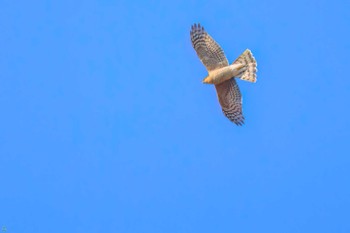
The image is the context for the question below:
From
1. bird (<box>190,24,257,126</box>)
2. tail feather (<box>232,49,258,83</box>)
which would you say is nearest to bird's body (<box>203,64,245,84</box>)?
bird (<box>190,24,257,126</box>)

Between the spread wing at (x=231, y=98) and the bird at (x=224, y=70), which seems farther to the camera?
the spread wing at (x=231, y=98)

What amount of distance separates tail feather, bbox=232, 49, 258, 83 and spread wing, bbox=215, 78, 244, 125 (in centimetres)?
17

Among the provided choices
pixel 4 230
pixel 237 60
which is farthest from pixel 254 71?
pixel 4 230

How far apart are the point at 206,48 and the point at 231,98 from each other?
0.82 meters

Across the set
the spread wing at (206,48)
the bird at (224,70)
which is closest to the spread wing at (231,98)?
the bird at (224,70)

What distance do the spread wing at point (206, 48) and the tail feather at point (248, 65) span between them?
0.35m

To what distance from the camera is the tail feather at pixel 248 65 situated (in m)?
14.7

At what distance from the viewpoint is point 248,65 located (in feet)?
48.3

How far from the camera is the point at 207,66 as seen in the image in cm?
1448

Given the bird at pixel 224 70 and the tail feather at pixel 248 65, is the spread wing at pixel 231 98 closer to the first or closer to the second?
the bird at pixel 224 70

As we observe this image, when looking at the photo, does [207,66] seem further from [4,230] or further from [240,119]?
[4,230]

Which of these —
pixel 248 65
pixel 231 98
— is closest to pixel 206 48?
pixel 248 65

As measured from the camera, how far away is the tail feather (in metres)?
14.7

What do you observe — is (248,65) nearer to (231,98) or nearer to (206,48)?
(231,98)
